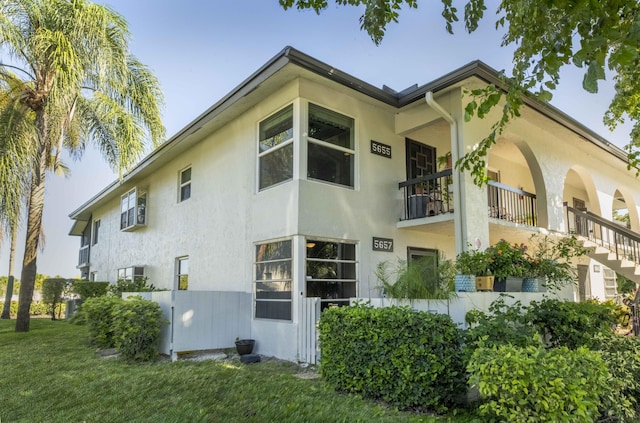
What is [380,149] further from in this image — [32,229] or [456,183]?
[32,229]

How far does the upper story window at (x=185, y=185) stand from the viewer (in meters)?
12.5

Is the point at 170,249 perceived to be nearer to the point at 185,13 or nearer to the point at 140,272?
the point at 140,272

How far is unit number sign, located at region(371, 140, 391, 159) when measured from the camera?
927 cm

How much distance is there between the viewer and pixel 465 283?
5973 mm

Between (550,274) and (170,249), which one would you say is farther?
(170,249)

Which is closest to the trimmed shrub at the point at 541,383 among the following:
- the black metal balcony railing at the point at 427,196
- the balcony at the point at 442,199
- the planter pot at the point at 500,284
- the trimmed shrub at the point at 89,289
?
the planter pot at the point at 500,284

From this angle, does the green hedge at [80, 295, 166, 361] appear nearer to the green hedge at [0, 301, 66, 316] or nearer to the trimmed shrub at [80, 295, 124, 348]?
the trimmed shrub at [80, 295, 124, 348]

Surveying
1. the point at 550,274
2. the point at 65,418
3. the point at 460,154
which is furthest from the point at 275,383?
the point at 460,154

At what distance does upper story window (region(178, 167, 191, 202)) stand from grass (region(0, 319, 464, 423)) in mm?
5819

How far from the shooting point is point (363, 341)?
5203 mm

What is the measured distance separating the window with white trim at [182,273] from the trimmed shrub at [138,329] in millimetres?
4019

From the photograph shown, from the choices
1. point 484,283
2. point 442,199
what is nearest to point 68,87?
point 442,199

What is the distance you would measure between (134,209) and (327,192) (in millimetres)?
9779

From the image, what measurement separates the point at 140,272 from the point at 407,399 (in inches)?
Answer: 507
